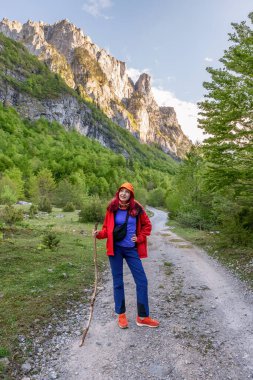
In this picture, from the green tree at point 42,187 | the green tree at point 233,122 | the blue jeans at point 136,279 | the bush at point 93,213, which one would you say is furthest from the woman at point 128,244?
the green tree at point 42,187

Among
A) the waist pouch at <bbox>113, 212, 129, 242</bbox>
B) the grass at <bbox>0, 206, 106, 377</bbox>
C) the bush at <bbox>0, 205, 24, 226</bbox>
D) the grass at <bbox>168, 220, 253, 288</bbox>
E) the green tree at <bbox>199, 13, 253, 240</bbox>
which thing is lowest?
the grass at <bbox>168, 220, 253, 288</bbox>

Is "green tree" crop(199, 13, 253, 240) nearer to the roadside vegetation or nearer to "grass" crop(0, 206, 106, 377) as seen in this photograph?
the roadside vegetation

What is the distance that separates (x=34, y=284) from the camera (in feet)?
29.2

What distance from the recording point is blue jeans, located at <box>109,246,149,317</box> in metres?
6.37

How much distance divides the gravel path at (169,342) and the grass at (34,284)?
0.69m

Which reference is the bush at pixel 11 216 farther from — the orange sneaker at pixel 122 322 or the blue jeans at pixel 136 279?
the orange sneaker at pixel 122 322

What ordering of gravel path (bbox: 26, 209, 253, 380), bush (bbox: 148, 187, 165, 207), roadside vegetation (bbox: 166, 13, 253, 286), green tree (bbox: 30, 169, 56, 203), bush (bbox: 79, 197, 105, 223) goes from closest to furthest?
gravel path (bbox: 26, 209, 253, 380) < roadside vegetation (bbox: 166, 13, 253, 286) < bush (bbox: 79, 197, 105, 223) < green tree (bbox: 30, 169, 56, 203) < bush (bbox: 148, 187, 165, 207)

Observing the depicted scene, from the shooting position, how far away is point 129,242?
637cm

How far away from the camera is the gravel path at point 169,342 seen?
4668 millimetres

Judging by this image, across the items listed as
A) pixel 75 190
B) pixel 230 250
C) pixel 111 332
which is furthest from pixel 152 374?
pixel 75 190

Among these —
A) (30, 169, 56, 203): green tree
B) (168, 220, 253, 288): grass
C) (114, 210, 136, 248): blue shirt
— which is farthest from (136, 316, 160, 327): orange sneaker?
(30, 169, 56, 203): green tree

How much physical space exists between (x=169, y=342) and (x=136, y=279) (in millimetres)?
1385

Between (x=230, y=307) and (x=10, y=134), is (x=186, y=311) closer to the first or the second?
(x=230, y=307)

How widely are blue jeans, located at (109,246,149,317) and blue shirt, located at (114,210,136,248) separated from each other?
0.13 m
